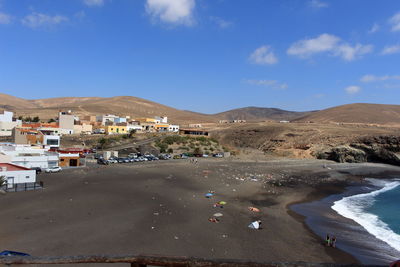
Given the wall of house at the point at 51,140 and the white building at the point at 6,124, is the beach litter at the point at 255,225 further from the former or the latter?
the white building at the point at 6,124

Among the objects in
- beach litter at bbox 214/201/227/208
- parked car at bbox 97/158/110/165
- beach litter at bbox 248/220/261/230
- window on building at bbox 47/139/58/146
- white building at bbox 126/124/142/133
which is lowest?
beach litter at bbox 248/220/261/230

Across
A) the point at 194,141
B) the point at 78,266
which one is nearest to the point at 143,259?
the point at 78,266

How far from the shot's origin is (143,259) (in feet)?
11.4

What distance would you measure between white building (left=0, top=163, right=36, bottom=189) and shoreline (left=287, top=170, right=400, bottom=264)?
2172 centimetres

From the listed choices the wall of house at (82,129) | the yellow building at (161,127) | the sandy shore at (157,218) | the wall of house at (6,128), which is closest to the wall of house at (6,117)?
the wall of house at (6,128)

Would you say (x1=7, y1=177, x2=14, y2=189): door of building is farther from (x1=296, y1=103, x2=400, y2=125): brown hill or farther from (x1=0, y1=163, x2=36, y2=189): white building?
(x1=296, y1=103, x2=400, y2=125): brown hill

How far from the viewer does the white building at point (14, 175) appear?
80.0 feet

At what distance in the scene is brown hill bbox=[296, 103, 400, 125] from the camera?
467 ft

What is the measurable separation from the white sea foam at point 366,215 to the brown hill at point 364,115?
122 meters

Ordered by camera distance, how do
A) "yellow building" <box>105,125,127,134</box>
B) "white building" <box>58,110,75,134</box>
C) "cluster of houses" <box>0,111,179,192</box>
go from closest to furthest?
1. "cluster of houses" <box>0,111,179,192</box>
2. "white building" <box>58,110,75,134</box>
3. "yellow building" <box>105,125,127,134</box>

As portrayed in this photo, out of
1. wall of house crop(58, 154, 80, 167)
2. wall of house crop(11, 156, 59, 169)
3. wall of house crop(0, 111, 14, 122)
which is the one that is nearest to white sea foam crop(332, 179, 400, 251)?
wall of house crop(11, 156, 59, 169)

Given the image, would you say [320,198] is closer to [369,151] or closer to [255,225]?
[255,225]

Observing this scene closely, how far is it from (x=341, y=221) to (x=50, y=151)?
34.6 metres

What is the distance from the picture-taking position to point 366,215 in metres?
23.2
